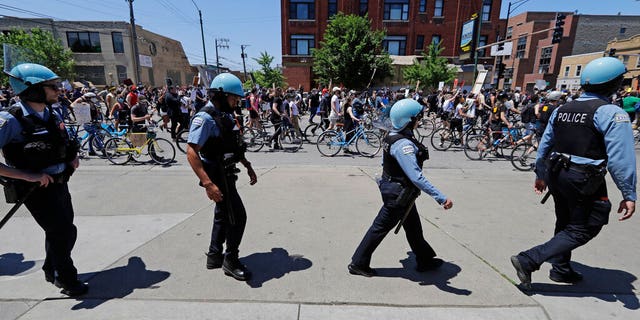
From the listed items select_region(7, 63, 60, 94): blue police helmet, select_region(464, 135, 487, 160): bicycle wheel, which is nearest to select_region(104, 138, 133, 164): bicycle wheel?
select_region(7, 63, 60, 94): blue police helmet

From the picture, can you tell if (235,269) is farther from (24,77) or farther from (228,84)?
(24,77)

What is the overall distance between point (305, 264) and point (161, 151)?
6105mm

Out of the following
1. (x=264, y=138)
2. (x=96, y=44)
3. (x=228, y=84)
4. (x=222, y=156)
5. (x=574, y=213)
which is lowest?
(x=264, y=138)

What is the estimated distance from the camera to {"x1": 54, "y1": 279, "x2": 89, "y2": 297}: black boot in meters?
2.65

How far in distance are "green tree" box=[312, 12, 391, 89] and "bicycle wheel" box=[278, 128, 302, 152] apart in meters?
18.8

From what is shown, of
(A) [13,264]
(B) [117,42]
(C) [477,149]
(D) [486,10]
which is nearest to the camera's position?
(A) [13,264]

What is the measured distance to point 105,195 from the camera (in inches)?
209

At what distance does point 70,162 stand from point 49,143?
0.91 ft

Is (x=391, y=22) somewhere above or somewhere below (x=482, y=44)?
above

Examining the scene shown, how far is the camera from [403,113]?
2576 millimetres

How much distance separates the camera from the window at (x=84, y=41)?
1497 inches

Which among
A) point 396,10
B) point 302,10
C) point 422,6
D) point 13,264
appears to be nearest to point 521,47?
point 422,6

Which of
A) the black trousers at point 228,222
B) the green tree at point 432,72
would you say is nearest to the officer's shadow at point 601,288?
the black trousers at point 228,222

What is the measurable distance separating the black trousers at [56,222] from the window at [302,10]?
120 feet
